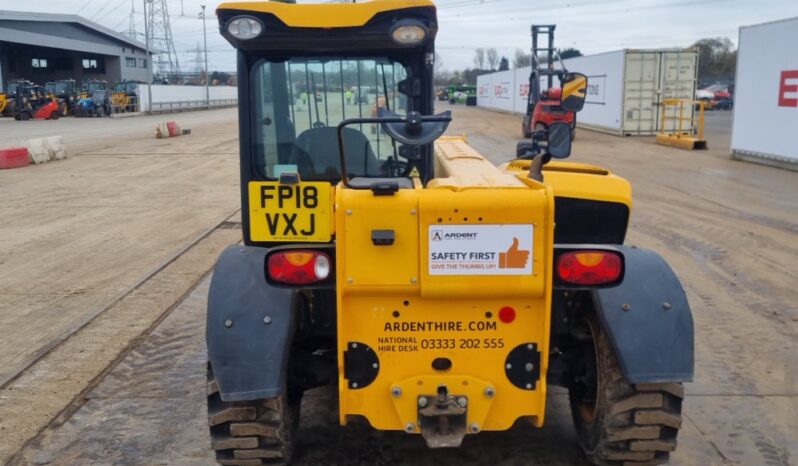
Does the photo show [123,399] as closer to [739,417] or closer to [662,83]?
[739,417]

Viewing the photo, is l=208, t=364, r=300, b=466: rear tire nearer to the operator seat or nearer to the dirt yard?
the dirt yard

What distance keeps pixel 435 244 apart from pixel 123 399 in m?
2.94

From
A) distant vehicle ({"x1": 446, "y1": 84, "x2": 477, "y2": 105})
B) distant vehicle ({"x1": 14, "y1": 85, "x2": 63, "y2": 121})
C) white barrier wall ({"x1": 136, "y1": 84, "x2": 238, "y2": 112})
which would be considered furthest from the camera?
distant vehicle ({"x1": 446, "y1": 84, "x2": 477, "y2": 105})

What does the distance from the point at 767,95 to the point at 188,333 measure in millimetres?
16784

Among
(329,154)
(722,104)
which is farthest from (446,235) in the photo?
(722,104)

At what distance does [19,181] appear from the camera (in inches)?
699

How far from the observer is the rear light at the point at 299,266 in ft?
11.7

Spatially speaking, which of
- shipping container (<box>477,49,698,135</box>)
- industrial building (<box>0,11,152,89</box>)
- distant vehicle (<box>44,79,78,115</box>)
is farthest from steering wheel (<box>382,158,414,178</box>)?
industrial building (<box>0,11,152,89</box>)

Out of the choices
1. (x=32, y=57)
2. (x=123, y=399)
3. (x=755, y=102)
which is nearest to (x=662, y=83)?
(x=755, y=102)

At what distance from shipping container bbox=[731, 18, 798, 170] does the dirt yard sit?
3.29 metres

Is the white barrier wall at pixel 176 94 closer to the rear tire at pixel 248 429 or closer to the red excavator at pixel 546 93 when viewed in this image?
the red excavator at pixel 546 93

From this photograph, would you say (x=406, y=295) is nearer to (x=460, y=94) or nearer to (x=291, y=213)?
(x=291, y=213)

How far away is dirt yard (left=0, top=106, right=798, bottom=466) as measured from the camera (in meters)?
4.51

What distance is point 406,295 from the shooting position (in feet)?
A: 11.4
